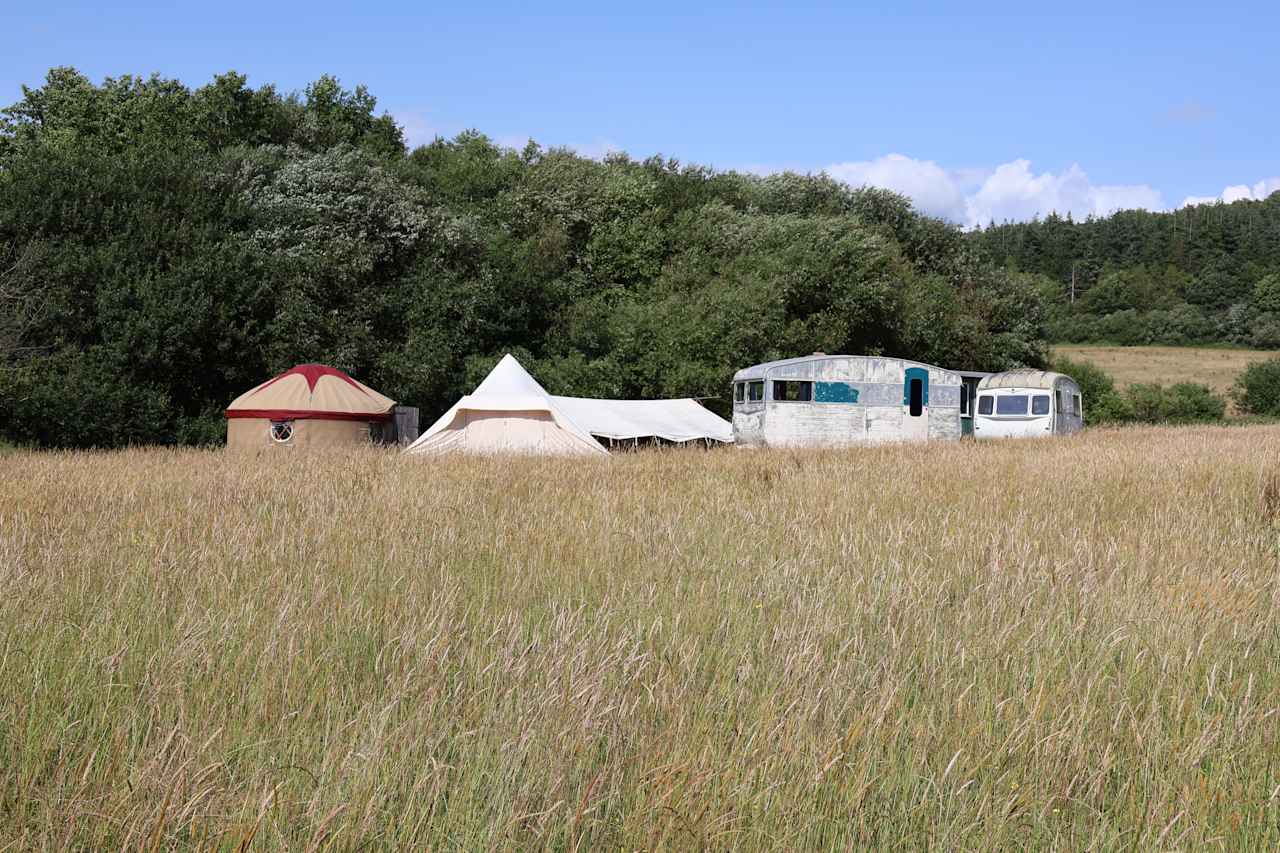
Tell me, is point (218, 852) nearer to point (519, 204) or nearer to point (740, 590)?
point (740, 590)

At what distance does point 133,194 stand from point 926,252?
32609 millimetres

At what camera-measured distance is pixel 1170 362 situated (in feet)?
216

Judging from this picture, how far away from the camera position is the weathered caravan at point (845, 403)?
24609mm

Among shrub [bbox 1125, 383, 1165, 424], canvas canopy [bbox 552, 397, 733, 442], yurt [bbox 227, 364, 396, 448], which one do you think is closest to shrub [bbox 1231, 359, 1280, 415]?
shrub [bbox 1125, 383, 1165, 424]

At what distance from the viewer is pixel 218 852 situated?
2.00m

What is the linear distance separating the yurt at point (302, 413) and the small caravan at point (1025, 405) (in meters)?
16.0

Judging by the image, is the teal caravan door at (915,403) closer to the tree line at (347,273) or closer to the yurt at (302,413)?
the tree line at (347,273)

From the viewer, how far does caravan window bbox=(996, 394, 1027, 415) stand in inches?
1107

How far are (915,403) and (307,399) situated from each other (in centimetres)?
1407

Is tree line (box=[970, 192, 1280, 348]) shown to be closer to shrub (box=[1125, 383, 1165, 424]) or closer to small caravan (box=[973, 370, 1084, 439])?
shrub (box=[1125, 383, 1165, 424])

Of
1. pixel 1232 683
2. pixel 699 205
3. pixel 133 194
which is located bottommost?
pixel 1232 683

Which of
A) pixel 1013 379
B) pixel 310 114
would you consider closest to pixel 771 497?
pixel 1013 379

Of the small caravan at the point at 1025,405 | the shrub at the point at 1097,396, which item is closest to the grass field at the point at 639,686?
the small caravan at the point at 1025,405

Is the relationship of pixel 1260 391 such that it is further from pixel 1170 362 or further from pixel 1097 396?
pixel 1170 362
